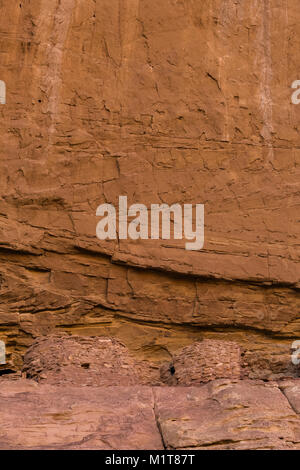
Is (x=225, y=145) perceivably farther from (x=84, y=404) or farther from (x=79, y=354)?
(x=84, y=404)

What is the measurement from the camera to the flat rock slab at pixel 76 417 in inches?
238

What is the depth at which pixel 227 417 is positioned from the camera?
6438mm

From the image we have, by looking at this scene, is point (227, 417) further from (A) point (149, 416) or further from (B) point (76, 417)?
(B) point (76, 417)

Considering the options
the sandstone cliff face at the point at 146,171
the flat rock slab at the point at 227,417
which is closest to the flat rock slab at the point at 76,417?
the flat rock slab at the point at 227,417

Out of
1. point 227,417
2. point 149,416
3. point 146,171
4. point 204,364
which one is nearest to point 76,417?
point 149,416

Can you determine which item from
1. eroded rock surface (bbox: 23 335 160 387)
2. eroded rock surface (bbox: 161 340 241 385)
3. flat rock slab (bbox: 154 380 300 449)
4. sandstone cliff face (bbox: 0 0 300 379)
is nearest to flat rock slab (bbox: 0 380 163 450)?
flat rock slab (bbox: 154 380 300 449)

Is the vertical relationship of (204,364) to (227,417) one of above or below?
above

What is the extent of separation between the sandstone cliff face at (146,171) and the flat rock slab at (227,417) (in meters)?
1.44

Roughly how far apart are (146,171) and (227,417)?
11.4ft

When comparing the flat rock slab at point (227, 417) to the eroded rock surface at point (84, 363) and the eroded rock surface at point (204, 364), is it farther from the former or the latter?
the eroded rock surface at point (84, 363)

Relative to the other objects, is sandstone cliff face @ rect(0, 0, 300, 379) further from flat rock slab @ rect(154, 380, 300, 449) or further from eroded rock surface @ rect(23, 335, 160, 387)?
flat rock slab @ rect(154, 380, 300, 449)

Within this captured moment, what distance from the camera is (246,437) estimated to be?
6.07 m

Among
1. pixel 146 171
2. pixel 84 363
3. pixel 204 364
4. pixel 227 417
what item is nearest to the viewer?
pixel 227 417
